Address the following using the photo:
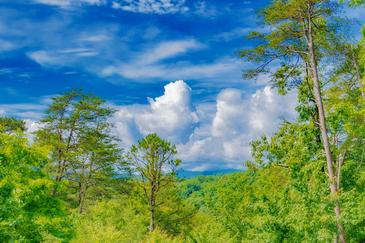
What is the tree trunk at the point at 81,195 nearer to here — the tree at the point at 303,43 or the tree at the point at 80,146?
the tree at the point at 80,146

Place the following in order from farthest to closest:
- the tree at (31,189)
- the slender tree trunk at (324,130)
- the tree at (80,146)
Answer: the tree at (80,146)
the slender tree trunk at (324,130)
the tree at (31,189)

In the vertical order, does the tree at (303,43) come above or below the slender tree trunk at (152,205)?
above

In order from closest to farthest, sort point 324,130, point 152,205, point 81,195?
point 324,130
point 152,205
point 81,195

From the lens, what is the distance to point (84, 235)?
29719 millimetres

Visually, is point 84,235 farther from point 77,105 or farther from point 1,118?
point 1,118

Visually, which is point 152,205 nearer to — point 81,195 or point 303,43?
point 81,195

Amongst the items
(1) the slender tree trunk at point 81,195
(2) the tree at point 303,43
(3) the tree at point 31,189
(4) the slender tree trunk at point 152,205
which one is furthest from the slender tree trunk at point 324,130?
(1) the slender tree trunk at point 81,195

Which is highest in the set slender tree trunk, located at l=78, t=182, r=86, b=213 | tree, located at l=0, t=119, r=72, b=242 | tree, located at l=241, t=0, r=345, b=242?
tree, located at l=241, t=0, r=345, b=242

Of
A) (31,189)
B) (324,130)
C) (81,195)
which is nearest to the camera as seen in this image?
(31,189)

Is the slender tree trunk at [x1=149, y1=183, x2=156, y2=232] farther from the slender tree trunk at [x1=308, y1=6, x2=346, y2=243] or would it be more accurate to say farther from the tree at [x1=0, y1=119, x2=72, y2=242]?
the slender tree trunk at [x1=308, y1=6, x2=346, y2=243]

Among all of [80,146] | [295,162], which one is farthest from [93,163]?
[295,162]

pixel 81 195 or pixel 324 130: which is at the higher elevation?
pixel 324 130

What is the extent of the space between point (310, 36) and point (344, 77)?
31.9 feet

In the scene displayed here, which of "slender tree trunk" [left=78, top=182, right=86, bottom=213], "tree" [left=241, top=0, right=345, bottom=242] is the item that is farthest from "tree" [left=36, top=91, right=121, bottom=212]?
"tree" [left=241, top=0, right=345, bottom=242]
